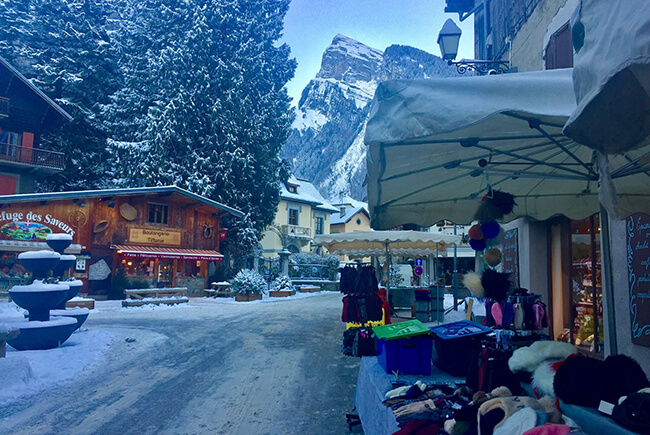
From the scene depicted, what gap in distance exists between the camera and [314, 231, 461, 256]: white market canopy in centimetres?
1154

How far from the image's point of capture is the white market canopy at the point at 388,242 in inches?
454

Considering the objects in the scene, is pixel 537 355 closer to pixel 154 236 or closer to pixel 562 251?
pixel 562 251

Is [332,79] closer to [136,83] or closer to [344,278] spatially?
[136,83]

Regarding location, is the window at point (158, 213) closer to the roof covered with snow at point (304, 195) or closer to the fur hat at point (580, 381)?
the roof covered with snow at point (304, 195)

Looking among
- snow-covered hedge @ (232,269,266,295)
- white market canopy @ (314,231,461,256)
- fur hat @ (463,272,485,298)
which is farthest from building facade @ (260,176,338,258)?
fur hat @ (463,272,485,298)

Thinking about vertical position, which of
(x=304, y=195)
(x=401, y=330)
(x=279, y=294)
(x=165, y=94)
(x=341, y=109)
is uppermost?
(x=341, y=109)

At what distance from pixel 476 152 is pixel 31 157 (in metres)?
27.6

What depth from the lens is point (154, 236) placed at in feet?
78.8

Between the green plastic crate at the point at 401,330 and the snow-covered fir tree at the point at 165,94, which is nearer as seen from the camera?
the green plastic crate at the point at 401,330

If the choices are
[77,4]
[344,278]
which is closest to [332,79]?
[77,4]

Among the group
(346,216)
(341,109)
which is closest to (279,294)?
(346,216)

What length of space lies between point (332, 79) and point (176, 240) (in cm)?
15495

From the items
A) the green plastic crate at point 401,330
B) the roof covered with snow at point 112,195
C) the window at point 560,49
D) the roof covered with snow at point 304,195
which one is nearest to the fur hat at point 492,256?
the green plastic crate at point 401,330

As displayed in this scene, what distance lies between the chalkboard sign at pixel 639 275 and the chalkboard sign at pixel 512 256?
13.8 ft
